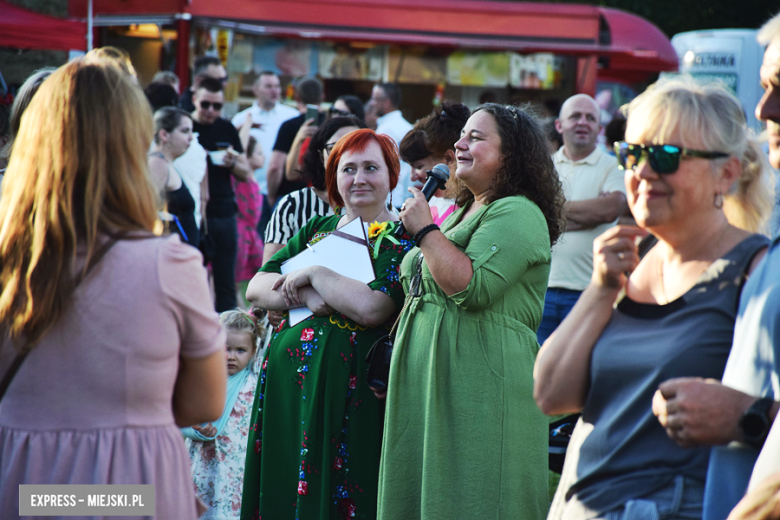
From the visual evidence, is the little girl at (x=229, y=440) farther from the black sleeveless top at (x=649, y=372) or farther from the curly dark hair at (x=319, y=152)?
the black sleeveless top at (x=649, y=372)

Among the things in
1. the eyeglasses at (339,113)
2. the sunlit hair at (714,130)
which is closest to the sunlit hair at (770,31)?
the sunlit hair at (714,130)

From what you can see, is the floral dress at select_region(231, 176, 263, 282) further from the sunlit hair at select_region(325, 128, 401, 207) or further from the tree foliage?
the tree foliage

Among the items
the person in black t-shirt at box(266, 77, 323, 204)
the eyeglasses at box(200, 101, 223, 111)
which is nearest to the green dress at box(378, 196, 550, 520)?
the person in black t-shirt at box(266, 77, 323, 204)

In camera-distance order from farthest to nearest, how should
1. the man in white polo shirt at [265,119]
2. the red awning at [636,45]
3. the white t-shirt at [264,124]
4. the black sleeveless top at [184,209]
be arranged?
the red awning at [636,45] → the white t-shirt at [264,124] → the man in white polo shirt at [265,119] → the black sleeveless top at [184,209]

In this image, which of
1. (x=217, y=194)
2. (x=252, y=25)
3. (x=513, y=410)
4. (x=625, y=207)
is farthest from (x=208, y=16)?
(x=513, y=410)

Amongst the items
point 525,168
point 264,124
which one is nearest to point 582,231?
point 525,168

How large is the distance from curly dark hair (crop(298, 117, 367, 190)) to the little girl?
948 millimetres

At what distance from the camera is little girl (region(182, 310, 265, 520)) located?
3977 mm

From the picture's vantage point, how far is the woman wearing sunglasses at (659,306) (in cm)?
179

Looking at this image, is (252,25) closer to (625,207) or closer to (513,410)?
(625,207)

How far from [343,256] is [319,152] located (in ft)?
4.35

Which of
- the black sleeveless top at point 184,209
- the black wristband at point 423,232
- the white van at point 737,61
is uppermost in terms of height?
the white van at point 737,61

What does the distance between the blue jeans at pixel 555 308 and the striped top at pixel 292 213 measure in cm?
194

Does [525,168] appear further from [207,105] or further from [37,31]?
[37,31]
